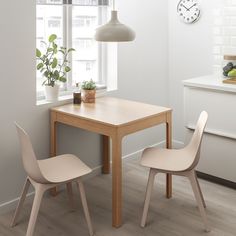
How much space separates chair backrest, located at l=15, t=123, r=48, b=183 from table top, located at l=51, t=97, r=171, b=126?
0.58 metres

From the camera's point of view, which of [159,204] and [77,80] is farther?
[77,80]

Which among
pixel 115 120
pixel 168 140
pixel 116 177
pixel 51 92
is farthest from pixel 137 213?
pixel 51 92

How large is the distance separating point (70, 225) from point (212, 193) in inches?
48.9

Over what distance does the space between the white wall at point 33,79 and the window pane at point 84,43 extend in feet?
0.82

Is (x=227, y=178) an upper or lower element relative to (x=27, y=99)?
lower

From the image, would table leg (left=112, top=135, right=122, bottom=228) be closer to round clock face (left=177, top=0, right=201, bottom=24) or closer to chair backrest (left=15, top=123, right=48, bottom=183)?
chair backrest (left=15, top=123, right=48, bottom=183)

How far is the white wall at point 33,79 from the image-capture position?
10.1 ft

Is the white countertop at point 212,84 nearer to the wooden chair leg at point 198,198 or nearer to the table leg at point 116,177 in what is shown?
the wooden chair leg at point 198,198

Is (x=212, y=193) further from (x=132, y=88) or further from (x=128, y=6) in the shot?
(x=128, y=6)

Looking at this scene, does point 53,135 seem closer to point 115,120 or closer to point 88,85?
point 88,85

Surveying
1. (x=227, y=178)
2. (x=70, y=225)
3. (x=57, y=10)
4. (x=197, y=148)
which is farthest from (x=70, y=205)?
(x=57, y=10)

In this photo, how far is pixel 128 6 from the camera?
3.96 m

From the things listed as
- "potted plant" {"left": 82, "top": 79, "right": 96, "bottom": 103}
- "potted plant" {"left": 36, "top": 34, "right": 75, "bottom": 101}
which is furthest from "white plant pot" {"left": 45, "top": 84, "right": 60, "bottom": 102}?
"potted plant" {"left": 82, "top": 79, "right": 96, "bottom": 103}

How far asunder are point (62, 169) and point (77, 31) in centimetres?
136
